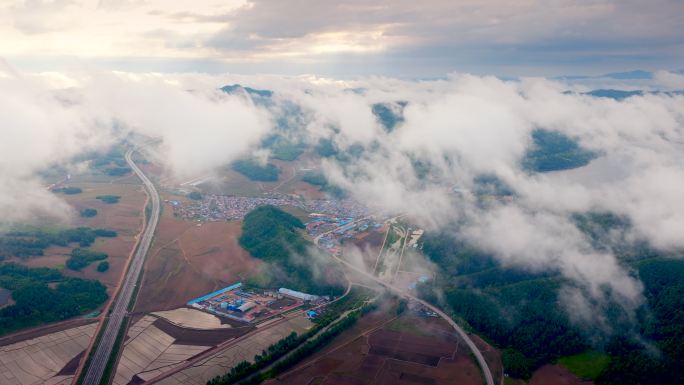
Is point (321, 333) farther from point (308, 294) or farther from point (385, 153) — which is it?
point (385, 153)

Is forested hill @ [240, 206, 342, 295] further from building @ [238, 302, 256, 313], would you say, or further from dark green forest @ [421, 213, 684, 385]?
dark green forest @ [421, 213, 684, 385]

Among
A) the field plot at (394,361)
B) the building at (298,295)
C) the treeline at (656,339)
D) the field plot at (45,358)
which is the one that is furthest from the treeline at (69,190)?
the treeline at (656,339)

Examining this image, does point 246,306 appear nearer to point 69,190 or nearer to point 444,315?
point 444,315

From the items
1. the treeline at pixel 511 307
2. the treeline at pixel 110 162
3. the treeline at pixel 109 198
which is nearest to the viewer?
the treeline at pixel 511 307

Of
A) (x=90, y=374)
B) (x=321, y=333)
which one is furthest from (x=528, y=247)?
(x=90, y=374)

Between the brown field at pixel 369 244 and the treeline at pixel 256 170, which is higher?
the treeline at pixel 256 170

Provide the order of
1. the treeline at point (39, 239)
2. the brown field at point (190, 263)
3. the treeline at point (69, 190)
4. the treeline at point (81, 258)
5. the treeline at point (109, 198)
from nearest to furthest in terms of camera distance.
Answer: the brown field at point (190, 263)
the treeline at point (81, 258)
the treeline at point (39, 239)
the treeline at point (109, 198)
the treeline at point (69, 190)

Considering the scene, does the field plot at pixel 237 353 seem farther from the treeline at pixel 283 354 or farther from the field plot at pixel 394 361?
the field plot at pixel 394 361
